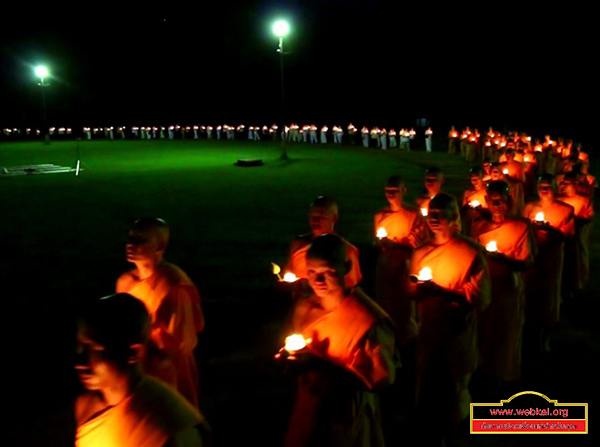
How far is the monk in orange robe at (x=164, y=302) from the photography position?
424 centimetres

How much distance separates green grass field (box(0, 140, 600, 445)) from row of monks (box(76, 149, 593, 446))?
0.67 metres

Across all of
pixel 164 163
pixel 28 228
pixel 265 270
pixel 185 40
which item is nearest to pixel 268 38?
pixel 185 40

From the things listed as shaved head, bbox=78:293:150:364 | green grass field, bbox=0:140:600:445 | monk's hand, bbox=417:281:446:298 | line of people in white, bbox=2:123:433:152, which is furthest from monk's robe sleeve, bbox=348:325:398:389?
line of people in white, bbox=2:123:433:152

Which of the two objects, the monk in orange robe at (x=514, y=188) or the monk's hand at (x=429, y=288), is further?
the monk in orange robe at (x=514, y=188)

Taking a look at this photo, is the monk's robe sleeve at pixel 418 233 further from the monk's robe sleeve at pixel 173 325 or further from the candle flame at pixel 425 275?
the monk's robe sleeve at pixel 173 325

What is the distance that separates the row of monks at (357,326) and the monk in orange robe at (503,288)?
0.01m

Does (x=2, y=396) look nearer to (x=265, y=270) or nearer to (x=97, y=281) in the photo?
(x=97, y=281)

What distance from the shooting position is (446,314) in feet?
16.3

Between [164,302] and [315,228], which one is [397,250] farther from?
[164,302]

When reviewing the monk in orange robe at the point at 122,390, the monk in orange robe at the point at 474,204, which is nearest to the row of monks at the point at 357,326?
the monk in orange robe at the point at 122,390

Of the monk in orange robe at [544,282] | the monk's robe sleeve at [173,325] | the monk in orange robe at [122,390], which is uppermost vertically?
the monk in orange robe at [122,390]

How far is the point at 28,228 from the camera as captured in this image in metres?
15.2

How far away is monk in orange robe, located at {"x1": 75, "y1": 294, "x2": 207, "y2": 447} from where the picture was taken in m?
2.37

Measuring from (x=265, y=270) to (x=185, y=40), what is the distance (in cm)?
6686
